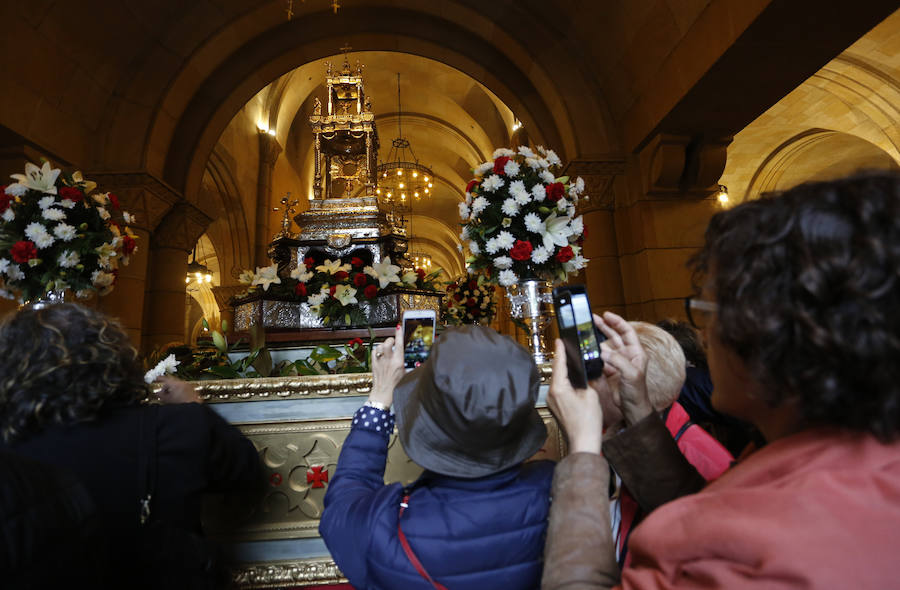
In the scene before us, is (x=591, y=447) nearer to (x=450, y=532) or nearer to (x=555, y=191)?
(x=450, y=532)

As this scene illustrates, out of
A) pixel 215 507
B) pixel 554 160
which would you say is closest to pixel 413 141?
pixel 554 160

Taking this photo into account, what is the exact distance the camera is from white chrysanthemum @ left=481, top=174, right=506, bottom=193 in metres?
2.30

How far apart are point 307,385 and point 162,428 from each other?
537mm

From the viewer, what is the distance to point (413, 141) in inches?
685

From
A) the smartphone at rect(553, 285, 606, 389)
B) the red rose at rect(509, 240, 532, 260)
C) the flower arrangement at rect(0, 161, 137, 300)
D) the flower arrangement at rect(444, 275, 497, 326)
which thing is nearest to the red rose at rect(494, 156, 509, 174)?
the red rose at rect(509, 240, 532, 260)

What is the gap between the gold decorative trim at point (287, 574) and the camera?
5.09 feet

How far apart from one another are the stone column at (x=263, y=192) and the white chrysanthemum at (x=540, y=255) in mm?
10266

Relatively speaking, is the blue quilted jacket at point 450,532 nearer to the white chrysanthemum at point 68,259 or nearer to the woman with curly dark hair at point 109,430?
the woman with curly dark hair at point 109,430

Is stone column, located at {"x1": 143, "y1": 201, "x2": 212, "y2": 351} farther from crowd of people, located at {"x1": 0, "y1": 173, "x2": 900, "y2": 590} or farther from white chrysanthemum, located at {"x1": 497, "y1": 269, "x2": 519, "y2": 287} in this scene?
white chrysanthemum, located at {"x1": 497, "y1": 269, "x2": 519, "y2": 287}

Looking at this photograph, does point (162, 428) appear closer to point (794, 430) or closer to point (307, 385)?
point (307, 385)

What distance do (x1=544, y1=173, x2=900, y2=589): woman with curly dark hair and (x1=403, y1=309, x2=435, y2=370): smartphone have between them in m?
0.77

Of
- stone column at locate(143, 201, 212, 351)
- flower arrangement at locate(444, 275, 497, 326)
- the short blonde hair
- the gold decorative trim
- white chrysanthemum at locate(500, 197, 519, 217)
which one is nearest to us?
the short blonde hair

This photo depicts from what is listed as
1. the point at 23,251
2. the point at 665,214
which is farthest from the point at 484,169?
the point at 665,214

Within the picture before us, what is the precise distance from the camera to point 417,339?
143cm
